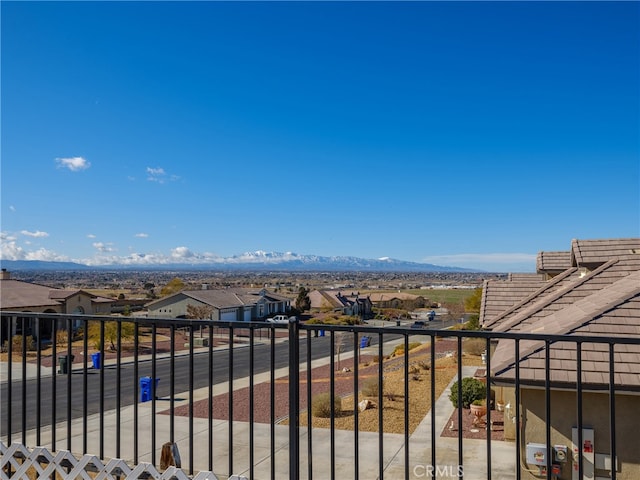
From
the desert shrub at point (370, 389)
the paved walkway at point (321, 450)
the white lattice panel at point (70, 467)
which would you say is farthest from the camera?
the desert shrub at point (370, 389)

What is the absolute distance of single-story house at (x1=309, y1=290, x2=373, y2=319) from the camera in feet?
194

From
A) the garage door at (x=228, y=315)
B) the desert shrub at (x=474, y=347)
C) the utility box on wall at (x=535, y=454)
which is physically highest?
the utility box on wall at (x=535, y=454)

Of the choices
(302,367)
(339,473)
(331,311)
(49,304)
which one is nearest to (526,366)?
(339,473)

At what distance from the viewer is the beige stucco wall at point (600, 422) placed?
5551mm

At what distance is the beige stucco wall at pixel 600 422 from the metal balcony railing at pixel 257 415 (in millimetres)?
84

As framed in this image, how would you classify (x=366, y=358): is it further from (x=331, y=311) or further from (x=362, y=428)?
(x=331, y=311)

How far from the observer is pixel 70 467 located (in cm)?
340

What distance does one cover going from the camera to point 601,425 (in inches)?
226

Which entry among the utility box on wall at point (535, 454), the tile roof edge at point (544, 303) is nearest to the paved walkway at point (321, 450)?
the utility box on wall at point (535, 454)

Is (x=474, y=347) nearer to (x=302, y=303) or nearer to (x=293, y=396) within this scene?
(x=293, y=396)

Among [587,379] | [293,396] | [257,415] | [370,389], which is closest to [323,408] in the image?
[257,415]

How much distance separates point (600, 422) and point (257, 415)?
8530 millimetres

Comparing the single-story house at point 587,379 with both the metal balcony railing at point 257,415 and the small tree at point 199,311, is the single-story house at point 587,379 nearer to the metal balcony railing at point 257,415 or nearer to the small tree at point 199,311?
the metal balcony railing at point 257,415

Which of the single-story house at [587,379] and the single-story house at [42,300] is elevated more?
the single-story house at [587,379]
